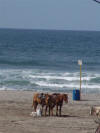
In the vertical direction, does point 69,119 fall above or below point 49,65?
below

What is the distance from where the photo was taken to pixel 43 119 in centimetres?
1780

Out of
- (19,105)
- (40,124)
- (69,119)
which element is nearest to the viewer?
(40,124)

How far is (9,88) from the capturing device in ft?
96.0

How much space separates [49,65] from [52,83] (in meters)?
14.2

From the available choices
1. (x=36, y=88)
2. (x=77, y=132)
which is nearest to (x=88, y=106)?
(x=77, y=132)

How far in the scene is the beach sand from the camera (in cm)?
1600

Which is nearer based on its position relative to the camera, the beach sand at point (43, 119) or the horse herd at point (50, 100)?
the beach sand at point (43, 119)

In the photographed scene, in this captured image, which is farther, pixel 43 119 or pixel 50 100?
pixel 50 100

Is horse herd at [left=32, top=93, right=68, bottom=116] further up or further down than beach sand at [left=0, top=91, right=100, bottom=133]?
further up

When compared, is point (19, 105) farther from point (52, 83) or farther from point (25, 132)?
point (52, 83)

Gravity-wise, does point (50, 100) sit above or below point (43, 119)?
above

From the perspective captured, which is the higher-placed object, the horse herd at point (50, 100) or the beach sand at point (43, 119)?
the horse herd at point (50, 100)

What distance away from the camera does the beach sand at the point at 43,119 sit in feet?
52.5

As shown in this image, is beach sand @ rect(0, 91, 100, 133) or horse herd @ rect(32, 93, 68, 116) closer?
beach sand @ rect(0, 91, 100, 133)
